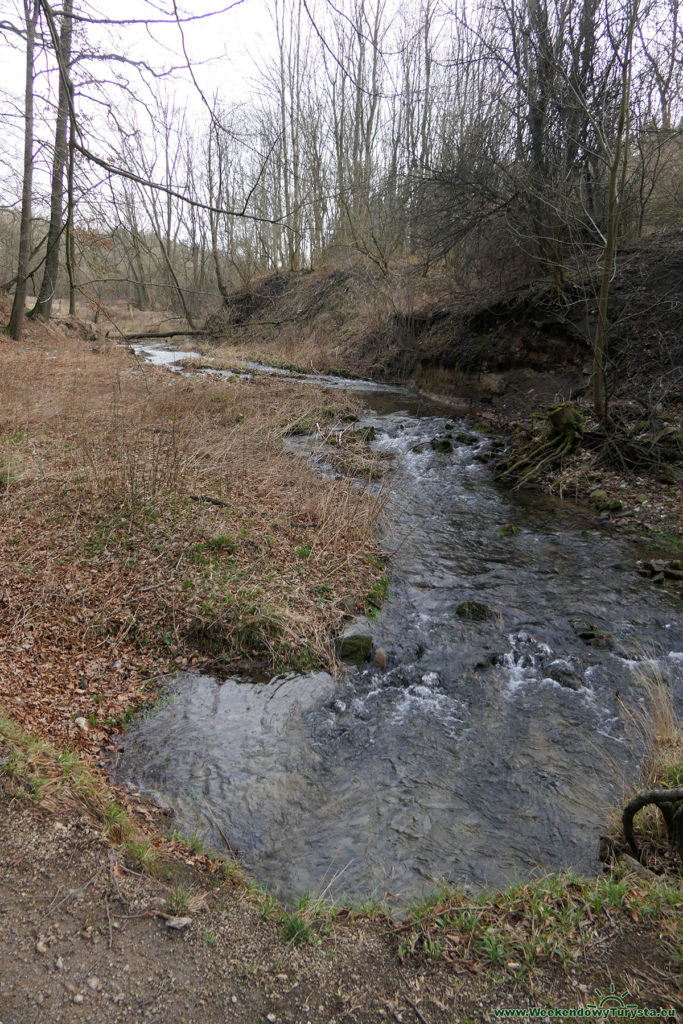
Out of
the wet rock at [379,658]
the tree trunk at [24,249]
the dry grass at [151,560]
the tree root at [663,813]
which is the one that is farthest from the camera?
the tree trunk at [24,249]

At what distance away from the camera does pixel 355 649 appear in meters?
5.67

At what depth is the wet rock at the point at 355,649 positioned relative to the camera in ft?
18.5

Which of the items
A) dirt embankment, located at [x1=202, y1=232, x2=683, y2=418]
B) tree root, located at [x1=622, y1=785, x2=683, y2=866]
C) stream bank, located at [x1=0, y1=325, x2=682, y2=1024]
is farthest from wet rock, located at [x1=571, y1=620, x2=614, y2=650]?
dirt embankment, located at [x1=202, y1=232, x2=683, y2=418]

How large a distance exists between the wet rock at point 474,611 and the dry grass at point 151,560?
3.41 ft

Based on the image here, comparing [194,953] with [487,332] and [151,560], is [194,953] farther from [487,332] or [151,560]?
[487,332]

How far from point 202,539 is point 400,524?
10.9ft

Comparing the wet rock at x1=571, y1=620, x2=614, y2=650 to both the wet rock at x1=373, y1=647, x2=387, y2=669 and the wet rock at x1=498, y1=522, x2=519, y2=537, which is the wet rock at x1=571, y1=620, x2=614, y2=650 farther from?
the wet rock at x1=498, y1=522, x2=519, y2=537

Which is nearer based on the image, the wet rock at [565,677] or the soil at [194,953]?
the soil at [194,953]

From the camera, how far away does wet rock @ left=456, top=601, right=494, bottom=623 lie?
21.2 ft

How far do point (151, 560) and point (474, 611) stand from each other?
3481mm

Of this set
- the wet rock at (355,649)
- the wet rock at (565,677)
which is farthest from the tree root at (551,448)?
the wet rock at (355,649)

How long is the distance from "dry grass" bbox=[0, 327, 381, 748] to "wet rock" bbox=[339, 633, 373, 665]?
0.15 metres

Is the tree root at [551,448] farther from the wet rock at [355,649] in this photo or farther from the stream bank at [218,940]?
the stream bank at [218,940]

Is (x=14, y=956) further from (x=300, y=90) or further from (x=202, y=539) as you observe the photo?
(x=300, y=90)
